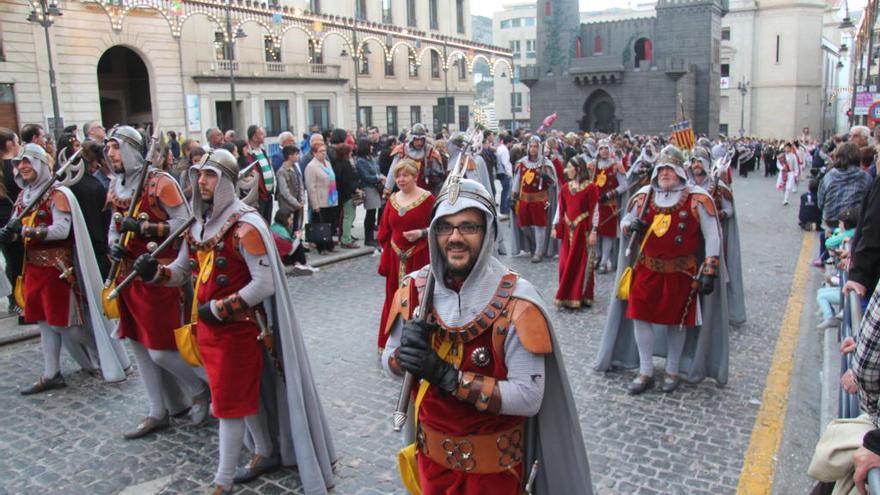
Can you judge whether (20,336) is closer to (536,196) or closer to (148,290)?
(148,290)

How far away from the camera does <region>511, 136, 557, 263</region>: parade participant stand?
38.2 ft

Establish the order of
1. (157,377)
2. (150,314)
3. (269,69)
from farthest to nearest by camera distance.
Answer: (269,69)
(157,377)
(150,314)

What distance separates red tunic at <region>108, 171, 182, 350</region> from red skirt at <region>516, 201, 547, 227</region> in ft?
24.0

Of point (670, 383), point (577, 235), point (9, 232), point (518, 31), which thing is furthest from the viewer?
point (518, 31)

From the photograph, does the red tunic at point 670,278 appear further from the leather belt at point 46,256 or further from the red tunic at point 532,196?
the red tunic at point 532,196

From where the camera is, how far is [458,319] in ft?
9.12

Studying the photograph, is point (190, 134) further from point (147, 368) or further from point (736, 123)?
point (736, 123)

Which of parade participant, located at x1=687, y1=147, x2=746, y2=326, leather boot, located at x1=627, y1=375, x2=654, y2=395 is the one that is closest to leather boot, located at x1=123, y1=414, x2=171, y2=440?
leather boot, located at x1=627, y1=375, x2=654, y2=395

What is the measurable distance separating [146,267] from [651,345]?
4.16 metres

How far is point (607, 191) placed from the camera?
36.1ft

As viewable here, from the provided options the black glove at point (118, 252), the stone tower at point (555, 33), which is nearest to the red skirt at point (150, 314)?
the black glove at point (118, 252)

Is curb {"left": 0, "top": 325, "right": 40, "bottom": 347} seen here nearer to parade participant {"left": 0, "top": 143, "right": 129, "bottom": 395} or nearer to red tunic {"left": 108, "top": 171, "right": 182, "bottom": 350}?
parade participant {"left": 0, "top": 143, "right": 129, "bottom": 395}

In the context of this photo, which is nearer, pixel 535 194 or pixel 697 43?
pixel 535 194

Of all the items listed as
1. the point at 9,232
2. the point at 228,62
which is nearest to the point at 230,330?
the point at 9,232
